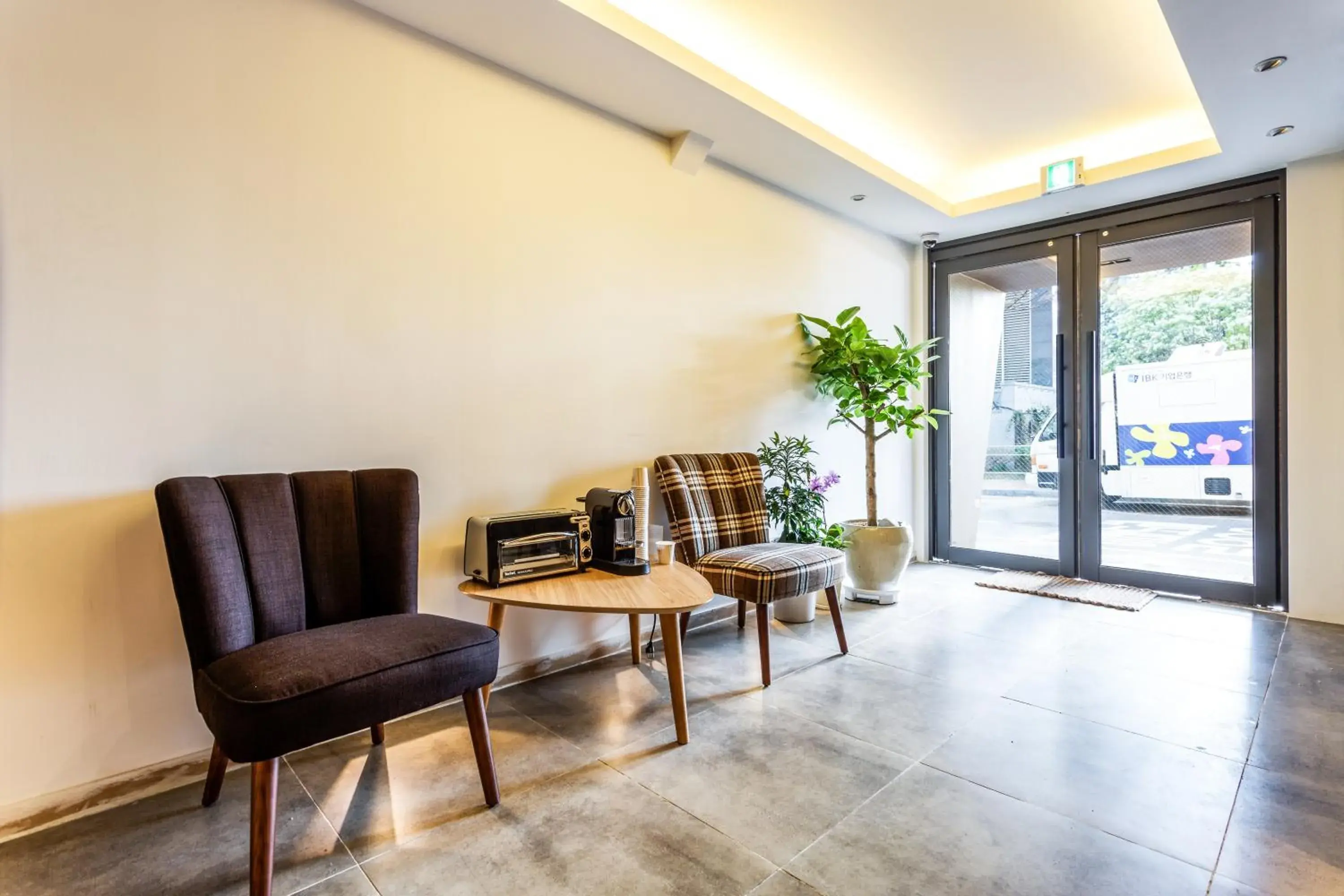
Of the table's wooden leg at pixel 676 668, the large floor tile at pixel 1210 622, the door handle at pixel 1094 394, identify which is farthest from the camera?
the door handle at pixel 1094 394

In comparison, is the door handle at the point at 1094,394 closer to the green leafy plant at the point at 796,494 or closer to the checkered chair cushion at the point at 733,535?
the green leafy plant at the point at 796,494

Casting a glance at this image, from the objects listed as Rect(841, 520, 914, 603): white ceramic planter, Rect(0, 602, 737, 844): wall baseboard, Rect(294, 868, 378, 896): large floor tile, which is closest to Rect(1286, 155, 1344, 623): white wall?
Rect(841, 520, 914, 603): white ceramic planter

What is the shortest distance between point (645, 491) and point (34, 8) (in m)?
2.32

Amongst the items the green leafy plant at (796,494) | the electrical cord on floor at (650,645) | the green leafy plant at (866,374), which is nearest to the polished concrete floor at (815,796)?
the electrical cord on floor at (650,645)

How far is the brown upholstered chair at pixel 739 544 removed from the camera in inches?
102

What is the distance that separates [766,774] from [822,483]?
1985mm

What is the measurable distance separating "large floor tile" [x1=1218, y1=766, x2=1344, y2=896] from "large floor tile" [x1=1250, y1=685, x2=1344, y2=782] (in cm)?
7

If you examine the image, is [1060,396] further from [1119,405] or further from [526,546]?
[526,546]

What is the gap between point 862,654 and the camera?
2.96 metres

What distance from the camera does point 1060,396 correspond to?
4422mm

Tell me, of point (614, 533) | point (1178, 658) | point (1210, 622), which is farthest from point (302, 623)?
point (1210, 622)

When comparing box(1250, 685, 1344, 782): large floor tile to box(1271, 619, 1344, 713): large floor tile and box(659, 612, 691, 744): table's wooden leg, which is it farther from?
box(659, 612, 691, 744): table's wooden leg

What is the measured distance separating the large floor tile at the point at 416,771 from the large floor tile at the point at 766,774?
0.98ft

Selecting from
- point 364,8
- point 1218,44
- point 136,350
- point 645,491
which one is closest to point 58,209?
point 136,350
